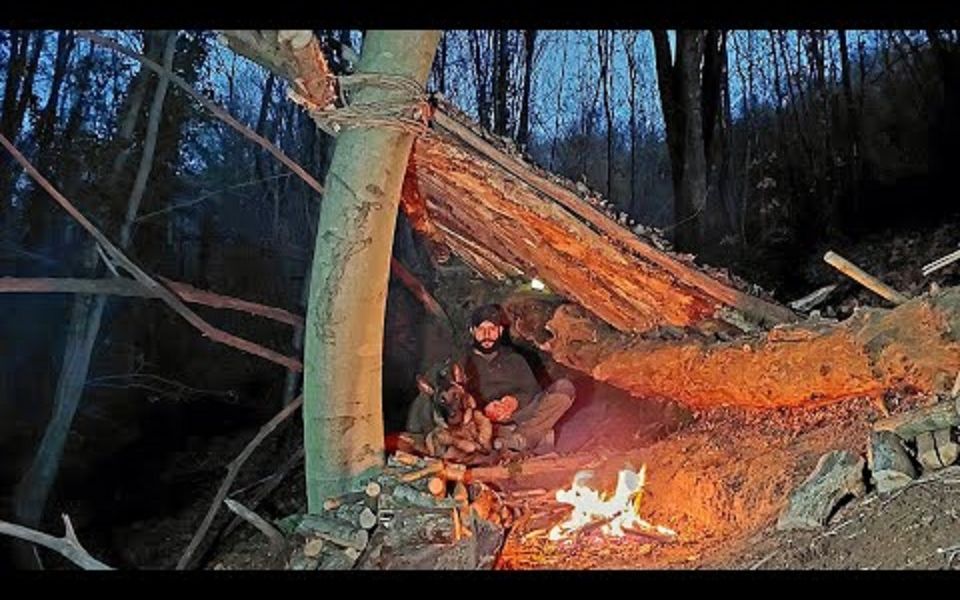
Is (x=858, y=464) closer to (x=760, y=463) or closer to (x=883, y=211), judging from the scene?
(x=760, y=463)

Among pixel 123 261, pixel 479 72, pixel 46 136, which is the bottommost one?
pixel 123 261

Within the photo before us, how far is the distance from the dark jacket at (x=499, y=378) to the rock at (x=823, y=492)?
6.90ft

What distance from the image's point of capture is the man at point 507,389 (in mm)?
4242

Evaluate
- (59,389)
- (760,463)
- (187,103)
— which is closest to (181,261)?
(187,103)

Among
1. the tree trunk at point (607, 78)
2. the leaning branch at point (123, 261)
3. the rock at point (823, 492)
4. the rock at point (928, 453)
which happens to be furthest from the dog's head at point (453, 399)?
the tree trunk at point (607, 78)

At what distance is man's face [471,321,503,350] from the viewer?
4.49 meters

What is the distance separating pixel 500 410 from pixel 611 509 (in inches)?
46.1

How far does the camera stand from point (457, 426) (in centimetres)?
396

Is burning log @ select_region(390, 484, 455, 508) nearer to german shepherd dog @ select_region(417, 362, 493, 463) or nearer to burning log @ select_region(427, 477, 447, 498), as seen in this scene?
burning log @ select_region(427, 477, 447, 498)

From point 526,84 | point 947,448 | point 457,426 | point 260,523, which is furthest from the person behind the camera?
point 526,84

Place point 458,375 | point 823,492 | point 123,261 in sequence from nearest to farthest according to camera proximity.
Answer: point 823,492 < point 123,261 < point 458,375

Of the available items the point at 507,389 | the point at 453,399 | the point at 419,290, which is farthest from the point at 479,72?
the point at 453,399

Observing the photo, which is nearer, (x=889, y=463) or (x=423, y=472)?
(x=889, y=463)

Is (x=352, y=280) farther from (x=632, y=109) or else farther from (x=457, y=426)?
(x=632, y=109)
